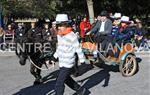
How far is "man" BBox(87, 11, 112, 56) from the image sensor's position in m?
11.2

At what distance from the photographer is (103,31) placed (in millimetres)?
11539

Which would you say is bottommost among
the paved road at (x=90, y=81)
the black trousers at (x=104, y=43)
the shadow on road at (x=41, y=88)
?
the paved road at (x=90, y=81)

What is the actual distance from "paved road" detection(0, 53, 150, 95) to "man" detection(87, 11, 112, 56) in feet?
2.96

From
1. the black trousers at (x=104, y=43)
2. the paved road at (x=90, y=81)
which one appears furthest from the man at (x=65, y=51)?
the black trousers at (x=104, y=43)

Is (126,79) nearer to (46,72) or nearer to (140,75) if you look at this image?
(140,75)

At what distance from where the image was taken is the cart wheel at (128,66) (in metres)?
11.1

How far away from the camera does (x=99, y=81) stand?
10547 mm

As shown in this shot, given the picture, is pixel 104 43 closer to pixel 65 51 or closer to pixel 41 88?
pixel 41 88

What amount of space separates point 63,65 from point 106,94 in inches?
62.4

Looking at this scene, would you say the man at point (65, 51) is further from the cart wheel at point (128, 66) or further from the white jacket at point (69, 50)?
the cart wheel at point (128, 66)

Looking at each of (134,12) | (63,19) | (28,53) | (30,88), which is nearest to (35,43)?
(28,53)

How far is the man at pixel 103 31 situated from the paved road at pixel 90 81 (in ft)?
2.96

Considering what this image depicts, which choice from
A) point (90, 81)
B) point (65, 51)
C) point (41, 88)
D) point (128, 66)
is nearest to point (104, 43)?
point (128, 66)

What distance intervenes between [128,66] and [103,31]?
123 cm
